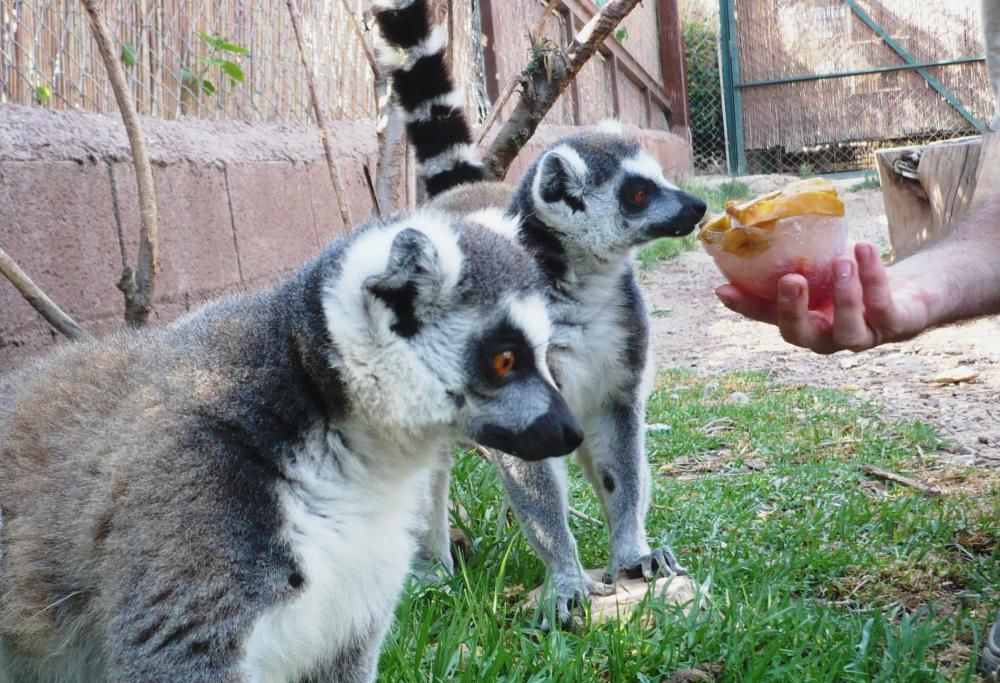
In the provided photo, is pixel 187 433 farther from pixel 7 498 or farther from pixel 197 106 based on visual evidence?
pixel 197 106

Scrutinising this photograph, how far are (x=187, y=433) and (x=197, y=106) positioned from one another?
10.2 ft

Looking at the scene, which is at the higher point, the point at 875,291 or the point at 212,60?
the point at 212,60

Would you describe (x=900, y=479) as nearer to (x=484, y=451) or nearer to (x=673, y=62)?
(x=484, y=451)

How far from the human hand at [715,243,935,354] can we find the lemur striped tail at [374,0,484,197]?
1.97m

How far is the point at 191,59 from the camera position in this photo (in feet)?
15.9

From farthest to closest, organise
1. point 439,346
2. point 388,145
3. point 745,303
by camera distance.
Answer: point 388,145, point 745,303, point 439,346

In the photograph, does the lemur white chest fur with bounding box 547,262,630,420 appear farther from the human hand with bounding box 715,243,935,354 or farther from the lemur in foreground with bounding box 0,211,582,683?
the lemur in foreground with bounding box 0,211,582,683

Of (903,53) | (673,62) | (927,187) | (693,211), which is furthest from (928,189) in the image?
(673,62)

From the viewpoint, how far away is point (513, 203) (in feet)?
13.6

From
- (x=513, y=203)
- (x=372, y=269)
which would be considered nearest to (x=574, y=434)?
(x=372, y=269)

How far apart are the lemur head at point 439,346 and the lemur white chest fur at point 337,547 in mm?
125

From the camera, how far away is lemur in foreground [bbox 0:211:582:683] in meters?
2.04

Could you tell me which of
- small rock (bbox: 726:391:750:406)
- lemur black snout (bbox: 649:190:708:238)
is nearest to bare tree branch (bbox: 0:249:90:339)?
lemur black snout (bbox: 649:190:708:238)

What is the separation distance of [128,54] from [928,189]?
3.18m
